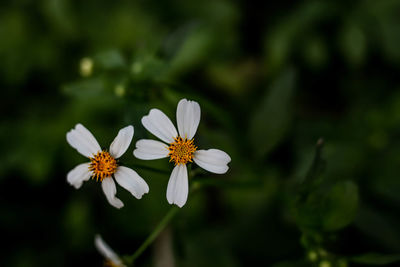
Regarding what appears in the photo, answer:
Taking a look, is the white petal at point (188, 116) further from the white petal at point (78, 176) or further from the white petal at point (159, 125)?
the white petal at point (78, 176)

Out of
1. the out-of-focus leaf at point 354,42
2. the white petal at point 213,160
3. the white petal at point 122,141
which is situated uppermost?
the out-of-focus leaf at point 354,42

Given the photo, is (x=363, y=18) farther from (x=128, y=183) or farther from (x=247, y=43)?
(x=128, y=183)

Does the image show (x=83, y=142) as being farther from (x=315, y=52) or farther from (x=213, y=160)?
(x=315, y=52)

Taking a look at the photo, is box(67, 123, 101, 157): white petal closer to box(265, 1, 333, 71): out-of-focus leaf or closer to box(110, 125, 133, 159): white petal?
box(110, 125, 133, 159): white petal

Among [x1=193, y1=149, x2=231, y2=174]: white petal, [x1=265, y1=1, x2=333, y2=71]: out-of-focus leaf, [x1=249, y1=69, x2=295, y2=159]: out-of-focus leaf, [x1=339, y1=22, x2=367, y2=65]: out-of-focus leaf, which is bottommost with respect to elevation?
[x1=193, y1=149, x2=231, y2=174]: white petal

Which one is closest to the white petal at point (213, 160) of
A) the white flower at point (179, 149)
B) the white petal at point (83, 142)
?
the white flower at point (179, 149)

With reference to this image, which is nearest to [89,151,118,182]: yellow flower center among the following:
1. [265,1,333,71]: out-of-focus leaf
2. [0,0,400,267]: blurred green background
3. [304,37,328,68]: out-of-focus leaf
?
[0,0,400,267]: blurred green background
